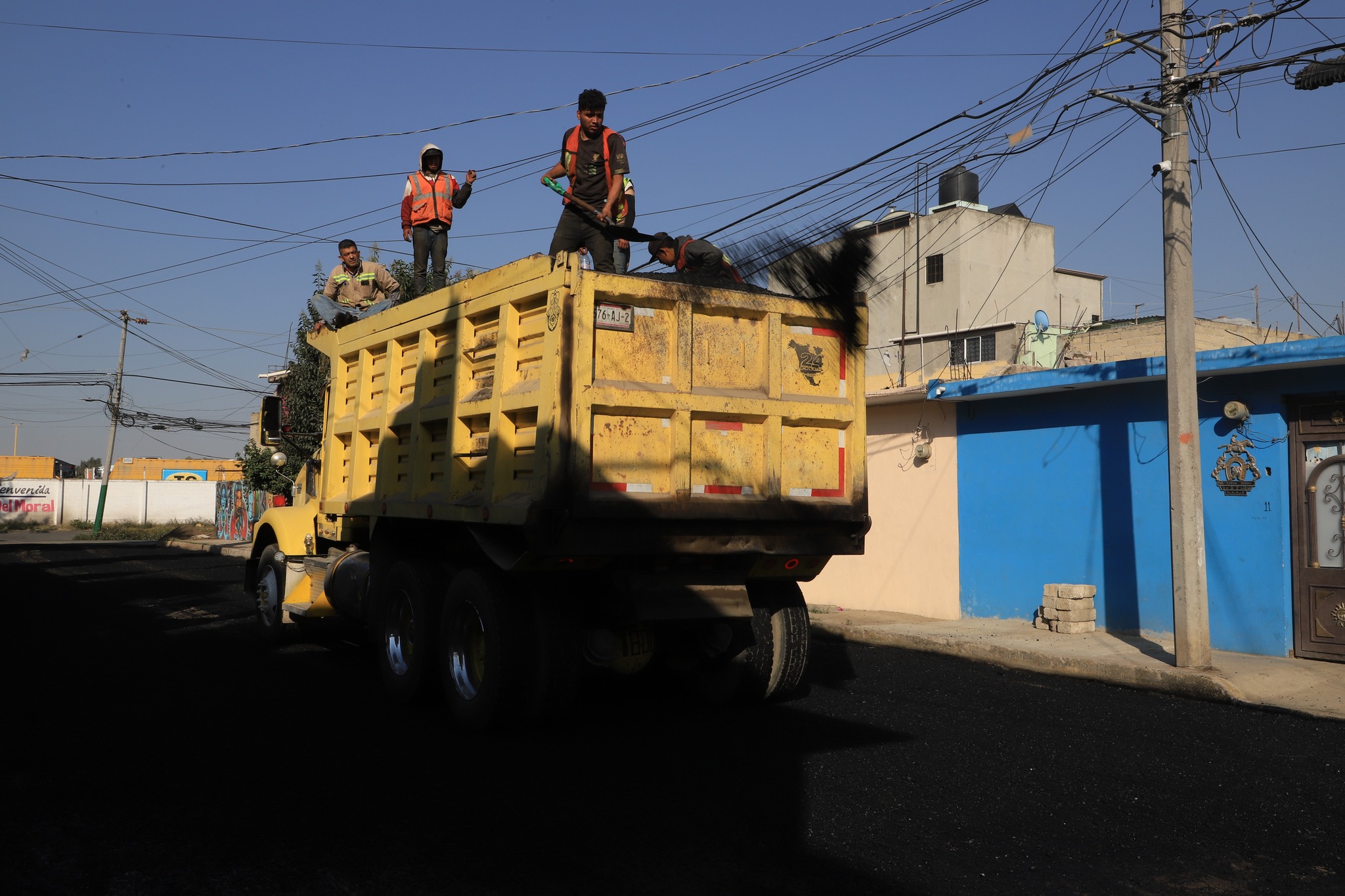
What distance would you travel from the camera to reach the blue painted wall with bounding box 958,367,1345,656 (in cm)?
1056

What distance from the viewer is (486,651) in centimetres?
665

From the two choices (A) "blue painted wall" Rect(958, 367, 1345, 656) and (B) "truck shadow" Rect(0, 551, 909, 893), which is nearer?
(B) "truck shadow" Rect(0, 551, 909, 893)

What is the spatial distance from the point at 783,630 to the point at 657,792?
96.5 inches

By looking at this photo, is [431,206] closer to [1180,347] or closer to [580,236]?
[580,236]

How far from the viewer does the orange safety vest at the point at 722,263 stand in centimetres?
702

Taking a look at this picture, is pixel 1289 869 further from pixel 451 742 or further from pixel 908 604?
pixel 908 604

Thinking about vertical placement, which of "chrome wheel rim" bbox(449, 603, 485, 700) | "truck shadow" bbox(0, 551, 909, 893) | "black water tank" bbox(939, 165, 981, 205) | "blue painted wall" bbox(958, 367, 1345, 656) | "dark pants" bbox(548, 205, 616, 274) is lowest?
"truck shadow" bbox(0, 551, 909, 893)

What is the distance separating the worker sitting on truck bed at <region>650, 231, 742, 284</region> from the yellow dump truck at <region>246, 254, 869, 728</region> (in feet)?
1.02

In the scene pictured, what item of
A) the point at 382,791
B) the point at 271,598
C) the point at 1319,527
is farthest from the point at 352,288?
the point at 1319,527

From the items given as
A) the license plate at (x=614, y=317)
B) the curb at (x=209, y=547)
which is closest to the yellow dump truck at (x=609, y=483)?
the license plate at (x=614, y=317)

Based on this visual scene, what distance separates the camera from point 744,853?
4492 mm

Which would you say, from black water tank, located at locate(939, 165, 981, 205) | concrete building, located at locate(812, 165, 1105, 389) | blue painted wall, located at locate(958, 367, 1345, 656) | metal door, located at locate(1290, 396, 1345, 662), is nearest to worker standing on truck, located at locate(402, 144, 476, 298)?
blue painted wall, located at locate(958, 367, 1345, 656)

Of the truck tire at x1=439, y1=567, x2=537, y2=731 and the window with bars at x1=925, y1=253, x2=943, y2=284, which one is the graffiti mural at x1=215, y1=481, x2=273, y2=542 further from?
the truck tire at x1=439, y1=567, x2=537, y2=731

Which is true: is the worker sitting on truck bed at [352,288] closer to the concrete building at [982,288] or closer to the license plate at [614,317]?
the license plate at [614,317]
